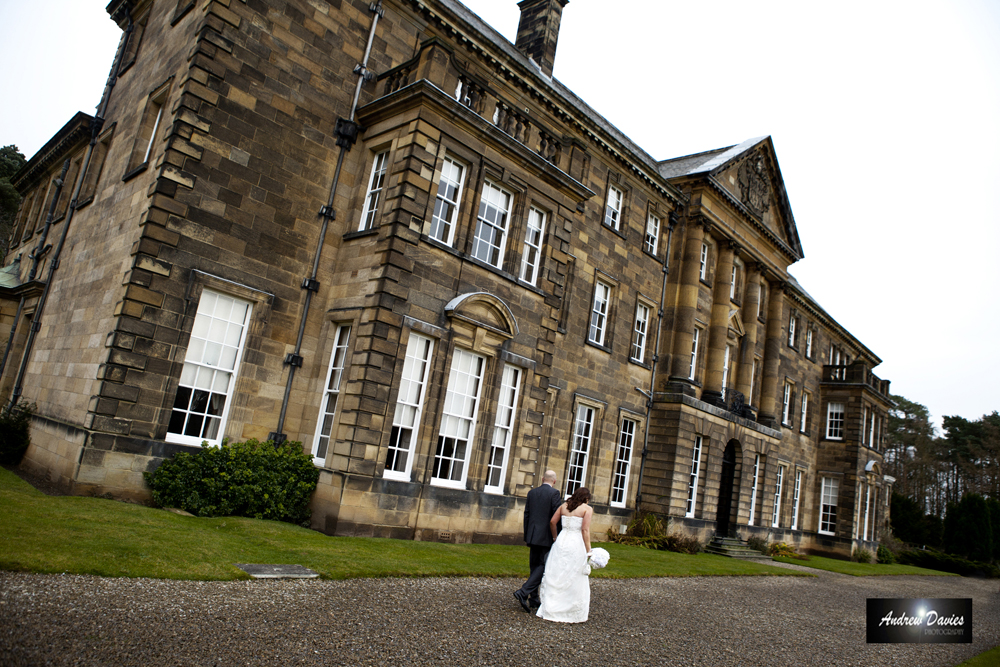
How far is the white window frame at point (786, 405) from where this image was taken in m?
31.6

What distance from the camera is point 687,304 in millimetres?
22891

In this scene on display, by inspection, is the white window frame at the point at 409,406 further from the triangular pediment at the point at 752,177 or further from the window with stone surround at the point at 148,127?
the triangular pediment at the point at 752,177

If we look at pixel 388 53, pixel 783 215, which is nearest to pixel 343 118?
pixel 388 53

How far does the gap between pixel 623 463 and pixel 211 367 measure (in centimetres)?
1414

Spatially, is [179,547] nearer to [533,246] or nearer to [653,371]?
[533,246]

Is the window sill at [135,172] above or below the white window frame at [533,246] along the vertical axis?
below

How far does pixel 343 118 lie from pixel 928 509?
8065 cm

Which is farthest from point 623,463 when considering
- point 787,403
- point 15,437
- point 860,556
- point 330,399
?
point 860,556

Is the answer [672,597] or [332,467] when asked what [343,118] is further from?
[672,597]

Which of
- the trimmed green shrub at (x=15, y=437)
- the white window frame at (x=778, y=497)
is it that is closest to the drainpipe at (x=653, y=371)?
the white window frame at (x=778, y=497)

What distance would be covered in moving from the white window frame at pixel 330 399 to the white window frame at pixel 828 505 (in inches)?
1196

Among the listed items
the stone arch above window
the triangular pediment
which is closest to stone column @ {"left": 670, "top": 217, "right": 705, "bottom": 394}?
the triangular pediment

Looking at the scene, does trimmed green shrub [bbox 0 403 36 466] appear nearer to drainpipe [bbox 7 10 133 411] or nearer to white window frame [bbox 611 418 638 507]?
drainpipe [bbox 7 10 133 411]

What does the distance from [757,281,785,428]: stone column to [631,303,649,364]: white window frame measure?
30.9 feet
